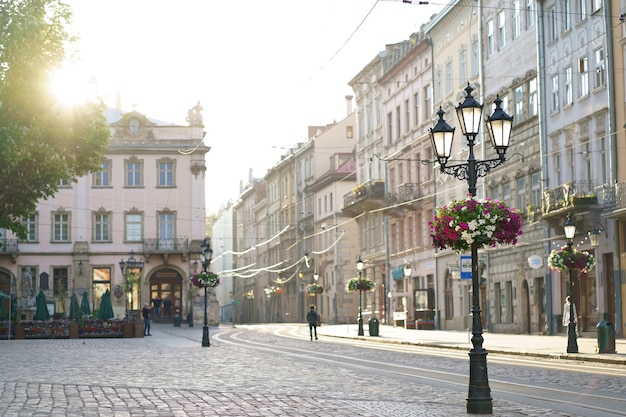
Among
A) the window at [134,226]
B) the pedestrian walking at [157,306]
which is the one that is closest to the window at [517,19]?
the window at [134,226]

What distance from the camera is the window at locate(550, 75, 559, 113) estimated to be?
41531 millimetres

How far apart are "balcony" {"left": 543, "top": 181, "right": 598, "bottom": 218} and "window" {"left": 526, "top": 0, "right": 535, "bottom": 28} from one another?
723 centimetres

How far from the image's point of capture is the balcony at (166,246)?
77250 mm

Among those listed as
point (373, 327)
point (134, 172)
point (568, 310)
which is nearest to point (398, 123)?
point (373, 327)

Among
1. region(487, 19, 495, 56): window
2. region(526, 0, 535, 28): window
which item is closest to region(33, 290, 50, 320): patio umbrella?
region(487, 19, 495, 56): window

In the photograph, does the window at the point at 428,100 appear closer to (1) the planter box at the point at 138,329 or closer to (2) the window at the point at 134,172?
(1) the planter box at the point at 138,329

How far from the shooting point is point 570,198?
3775 cm

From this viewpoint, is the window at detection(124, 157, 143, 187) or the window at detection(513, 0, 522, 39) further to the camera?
the window at detection(124, 157, 143, 187)

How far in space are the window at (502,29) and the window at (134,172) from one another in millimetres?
36670

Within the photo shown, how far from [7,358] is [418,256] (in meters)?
33.6

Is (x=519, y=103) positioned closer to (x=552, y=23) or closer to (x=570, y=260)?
(x=552, y=23)

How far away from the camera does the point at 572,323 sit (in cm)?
2805

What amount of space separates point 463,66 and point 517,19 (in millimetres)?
7337

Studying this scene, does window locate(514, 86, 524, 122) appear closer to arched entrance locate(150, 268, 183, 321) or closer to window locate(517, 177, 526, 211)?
window locate(517, 177, 526, 211)
